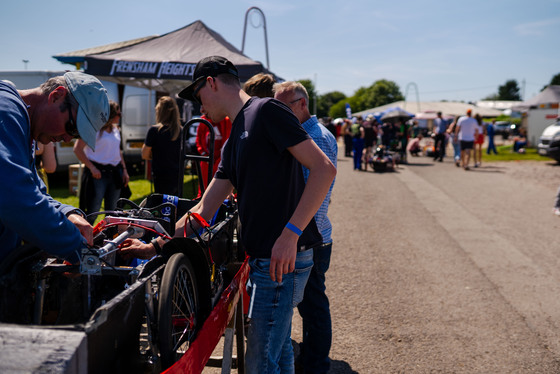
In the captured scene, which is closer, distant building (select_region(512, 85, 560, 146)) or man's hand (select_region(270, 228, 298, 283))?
man's hand (select_region(270, 228, 298, 283))

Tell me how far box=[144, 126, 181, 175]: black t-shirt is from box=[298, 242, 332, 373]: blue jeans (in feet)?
11.0

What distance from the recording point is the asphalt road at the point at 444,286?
12.3ft

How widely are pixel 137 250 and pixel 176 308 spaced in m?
0.50

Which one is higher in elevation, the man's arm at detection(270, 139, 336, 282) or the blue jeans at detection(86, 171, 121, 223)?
the man's arm at detection(270, 139, 336, 282)

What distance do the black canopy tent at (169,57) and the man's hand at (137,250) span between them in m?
5.80

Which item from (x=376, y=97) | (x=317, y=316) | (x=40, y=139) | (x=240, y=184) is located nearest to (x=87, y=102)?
(x=40, y=139)

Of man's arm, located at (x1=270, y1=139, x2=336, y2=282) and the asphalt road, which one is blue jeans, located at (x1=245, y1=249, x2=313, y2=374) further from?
the asphalt road

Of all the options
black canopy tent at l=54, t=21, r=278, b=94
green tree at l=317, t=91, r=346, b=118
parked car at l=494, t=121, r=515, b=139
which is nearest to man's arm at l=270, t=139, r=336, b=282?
black canopy tent at l=54, t=21, r=278, b=94

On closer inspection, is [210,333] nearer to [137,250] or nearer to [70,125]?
[137,250]

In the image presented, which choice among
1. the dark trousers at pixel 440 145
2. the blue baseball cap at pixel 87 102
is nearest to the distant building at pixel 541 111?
the dark trousers at pixel 440 145

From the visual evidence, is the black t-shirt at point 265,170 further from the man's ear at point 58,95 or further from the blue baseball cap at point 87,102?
the man's ear at point 58,95

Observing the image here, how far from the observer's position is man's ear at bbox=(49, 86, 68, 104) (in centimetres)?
196

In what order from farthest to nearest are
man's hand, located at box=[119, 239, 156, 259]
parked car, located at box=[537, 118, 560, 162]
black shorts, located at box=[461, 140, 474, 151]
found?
parked car, located at box=[537, 118, 560, 162] < black shorts, located at box=[461, 140, 474, 151] < man's hand, located at box=[119, 239, 156, 259]

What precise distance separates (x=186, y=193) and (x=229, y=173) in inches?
327
